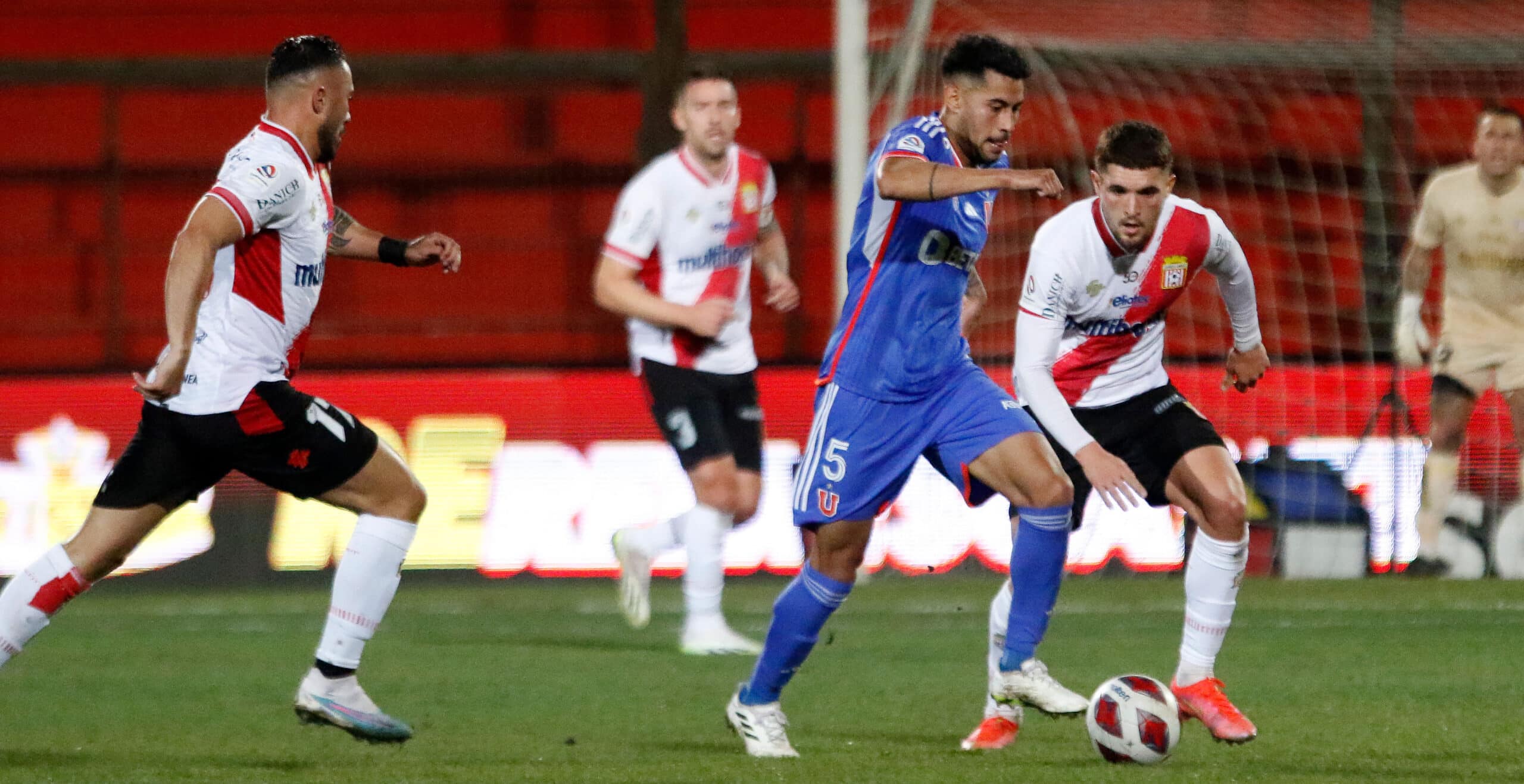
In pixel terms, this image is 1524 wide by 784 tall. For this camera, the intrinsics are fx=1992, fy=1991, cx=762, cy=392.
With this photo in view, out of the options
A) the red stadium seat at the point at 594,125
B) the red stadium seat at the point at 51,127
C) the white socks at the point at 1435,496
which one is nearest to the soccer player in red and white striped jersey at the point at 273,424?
the white socks at the point at 1435,496

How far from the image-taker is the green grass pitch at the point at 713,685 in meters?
4.85

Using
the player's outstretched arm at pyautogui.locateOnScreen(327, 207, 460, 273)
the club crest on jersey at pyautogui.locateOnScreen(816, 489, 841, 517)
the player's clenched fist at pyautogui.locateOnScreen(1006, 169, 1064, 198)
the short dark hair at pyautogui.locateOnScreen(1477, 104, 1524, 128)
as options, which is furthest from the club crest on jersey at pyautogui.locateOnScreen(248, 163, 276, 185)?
the short dark hair at pyautogui.locateOnScreen(1477, 104, 1524, 128)

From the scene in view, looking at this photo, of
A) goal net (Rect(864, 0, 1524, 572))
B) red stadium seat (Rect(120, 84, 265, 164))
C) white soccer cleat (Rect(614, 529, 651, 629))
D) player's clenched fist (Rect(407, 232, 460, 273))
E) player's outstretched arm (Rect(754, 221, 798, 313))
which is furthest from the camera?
red stadium seat (Rect(120, 84, 265, 164))

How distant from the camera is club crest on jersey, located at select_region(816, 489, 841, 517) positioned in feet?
16.5

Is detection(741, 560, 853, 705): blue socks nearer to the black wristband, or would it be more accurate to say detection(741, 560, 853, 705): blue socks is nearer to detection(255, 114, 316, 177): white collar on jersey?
the black wristband

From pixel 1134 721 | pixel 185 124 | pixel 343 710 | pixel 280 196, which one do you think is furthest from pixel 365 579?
pixel 185 124

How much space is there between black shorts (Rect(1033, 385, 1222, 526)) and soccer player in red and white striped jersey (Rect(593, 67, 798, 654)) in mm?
2003

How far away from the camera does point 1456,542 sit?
9.67 meters

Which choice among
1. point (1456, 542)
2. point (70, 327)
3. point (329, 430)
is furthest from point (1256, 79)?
point (329, 430)

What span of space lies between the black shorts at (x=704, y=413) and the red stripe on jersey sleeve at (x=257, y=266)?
2650mm

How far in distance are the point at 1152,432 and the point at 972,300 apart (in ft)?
2.04

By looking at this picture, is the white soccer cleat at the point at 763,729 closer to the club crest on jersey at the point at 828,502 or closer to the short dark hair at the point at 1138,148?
the club crest on jersey at the point at 828,502

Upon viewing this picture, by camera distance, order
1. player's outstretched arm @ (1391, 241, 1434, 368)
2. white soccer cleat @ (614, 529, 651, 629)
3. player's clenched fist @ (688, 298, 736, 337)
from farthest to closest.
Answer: player's outstretched arm @ (1391, 241, 1434, 368) → white soccer cleat @ (614, 529, 651, 629) → player's clenched fist @ (688, 298, 736, 337)

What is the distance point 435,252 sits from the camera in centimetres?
540
